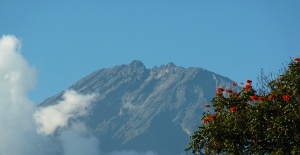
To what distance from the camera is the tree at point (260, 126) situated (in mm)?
24438

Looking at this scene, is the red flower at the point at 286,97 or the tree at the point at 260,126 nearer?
the tree at the point at 260,126

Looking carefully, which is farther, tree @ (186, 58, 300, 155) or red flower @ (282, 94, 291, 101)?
red flower @ (282, 94, 291, 101)

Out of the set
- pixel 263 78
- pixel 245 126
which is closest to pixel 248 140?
pixel 245 126

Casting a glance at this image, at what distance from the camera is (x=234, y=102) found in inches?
1108

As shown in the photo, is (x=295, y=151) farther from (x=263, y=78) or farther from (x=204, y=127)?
(x=263, y=78)

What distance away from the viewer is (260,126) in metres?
25.4

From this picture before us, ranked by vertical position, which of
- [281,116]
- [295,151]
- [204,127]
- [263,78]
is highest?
[263,78]

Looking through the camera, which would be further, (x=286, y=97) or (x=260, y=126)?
(x=260, y=126)

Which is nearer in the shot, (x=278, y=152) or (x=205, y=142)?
(x=278, y=152)

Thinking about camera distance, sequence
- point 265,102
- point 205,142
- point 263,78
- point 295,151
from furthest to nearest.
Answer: point 263,78 < point 205,142 < point 265,102 < point 295,151

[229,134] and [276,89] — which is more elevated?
[276,89]

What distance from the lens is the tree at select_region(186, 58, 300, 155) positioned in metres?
24.4

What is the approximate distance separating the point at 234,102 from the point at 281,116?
3.92 m

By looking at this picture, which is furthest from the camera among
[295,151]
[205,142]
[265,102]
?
[205,142]
